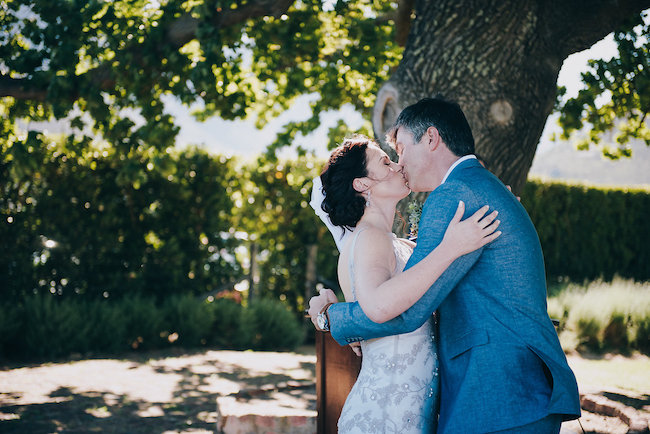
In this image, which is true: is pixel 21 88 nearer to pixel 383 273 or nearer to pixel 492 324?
pixel 383 273

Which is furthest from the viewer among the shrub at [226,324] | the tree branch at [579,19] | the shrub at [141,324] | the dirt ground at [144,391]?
the shrub at [226,324]

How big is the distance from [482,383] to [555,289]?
1084 cm

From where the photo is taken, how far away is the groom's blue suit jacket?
→ 2031 mm

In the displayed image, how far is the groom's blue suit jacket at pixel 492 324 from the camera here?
203 centimetres

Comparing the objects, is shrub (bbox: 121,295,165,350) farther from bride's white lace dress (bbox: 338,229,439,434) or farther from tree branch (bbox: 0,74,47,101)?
bride's white lace dress (bbox: 338,229,439,434)

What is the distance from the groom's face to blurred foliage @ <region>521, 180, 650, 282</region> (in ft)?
39.2

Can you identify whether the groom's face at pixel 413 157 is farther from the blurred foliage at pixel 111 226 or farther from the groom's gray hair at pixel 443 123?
the blurred foliage at pixel 111 226

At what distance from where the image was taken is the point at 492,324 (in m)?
2.07

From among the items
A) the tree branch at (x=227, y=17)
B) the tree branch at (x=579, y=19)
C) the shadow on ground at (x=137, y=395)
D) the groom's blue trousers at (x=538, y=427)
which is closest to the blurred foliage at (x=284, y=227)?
the shadow on ground at (x=137, y=395)

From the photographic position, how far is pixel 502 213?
7.09ft

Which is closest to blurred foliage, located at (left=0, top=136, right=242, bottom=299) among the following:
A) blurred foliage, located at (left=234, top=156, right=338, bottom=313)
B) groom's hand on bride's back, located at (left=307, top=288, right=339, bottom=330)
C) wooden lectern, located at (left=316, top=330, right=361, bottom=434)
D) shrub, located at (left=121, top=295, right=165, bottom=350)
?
blurred foliage, located at (left=234, top=156, right=338, bottom=313)

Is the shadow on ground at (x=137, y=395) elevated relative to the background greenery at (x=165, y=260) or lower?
lower

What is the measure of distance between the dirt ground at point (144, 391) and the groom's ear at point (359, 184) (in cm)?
220

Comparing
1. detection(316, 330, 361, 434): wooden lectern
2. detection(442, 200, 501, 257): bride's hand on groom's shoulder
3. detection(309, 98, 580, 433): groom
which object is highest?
detection(442, 200, 501, 257): bride's hand on groom's shoulder
